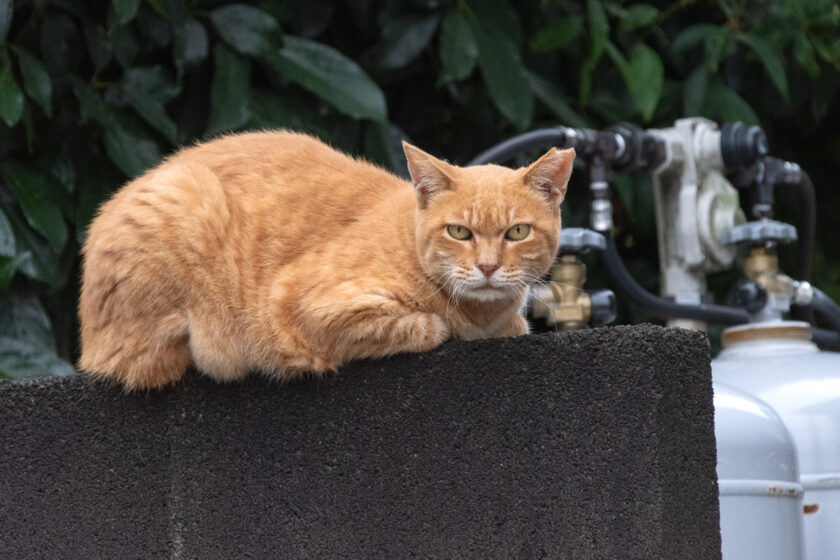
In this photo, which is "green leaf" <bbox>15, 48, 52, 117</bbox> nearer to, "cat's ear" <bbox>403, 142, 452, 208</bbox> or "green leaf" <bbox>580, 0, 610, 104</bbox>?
"cat's ear" <bbox>403, 142, 452, 208</bbox>

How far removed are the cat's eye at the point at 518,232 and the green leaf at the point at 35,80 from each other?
1.04m

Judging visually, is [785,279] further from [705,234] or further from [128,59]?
[128,59]

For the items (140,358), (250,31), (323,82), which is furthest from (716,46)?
(140,358)

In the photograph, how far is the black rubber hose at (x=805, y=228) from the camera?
2430mm

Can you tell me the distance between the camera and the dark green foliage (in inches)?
88.2

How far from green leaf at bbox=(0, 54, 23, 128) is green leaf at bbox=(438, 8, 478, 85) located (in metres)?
0.92

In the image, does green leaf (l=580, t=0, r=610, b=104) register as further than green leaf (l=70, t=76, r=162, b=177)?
Yes

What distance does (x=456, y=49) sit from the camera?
2412mm

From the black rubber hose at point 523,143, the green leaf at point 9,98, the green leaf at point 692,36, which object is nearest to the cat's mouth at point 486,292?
the black rubber hose at point 523,143

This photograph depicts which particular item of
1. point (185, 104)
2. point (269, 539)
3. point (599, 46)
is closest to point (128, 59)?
point (185, 104)

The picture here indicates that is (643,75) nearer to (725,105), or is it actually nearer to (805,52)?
(725,105)

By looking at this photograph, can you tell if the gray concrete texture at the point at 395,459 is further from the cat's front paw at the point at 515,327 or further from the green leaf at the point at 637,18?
the green leaf at the point at 637,18

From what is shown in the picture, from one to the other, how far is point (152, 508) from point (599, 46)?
156 cm

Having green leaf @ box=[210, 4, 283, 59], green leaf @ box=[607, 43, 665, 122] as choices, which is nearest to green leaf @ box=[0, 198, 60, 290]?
green leaf @ box=[210, 4, 283, 59]
